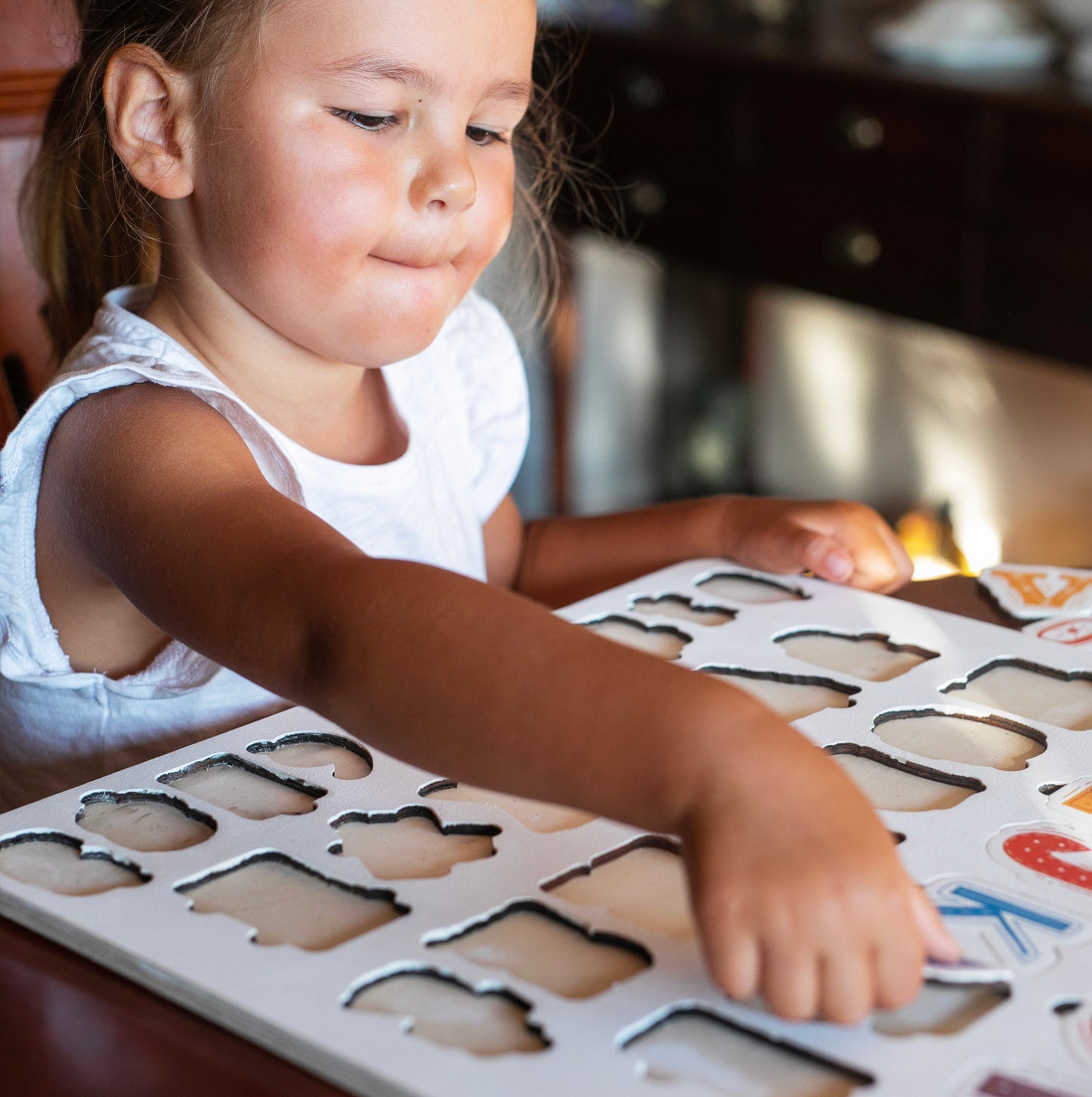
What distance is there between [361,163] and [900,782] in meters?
0.35

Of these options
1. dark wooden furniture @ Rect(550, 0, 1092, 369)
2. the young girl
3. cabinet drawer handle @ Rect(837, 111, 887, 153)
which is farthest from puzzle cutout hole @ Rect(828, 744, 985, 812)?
cabinet drawer handle @ Rect(837, 111, 887, 153)

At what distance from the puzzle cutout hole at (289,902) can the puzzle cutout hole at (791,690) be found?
0.65 feet

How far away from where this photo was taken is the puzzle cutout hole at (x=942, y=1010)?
1.20ft

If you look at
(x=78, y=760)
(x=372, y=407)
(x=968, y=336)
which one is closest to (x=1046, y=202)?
(x=968, y=336)

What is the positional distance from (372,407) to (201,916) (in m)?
0.52

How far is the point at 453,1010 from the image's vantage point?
14.7 inches

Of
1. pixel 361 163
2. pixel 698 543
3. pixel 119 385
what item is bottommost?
pixel 698 543

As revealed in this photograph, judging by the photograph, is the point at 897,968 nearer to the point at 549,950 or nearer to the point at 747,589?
the point at 549,950

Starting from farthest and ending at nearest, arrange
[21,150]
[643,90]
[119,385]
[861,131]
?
1. [643,90]
2. [861,131]
3. [21,150]
4. [119,385]

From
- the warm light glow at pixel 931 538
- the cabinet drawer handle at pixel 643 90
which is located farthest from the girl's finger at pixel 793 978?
the cabinet drawer handle at pixel 643 90

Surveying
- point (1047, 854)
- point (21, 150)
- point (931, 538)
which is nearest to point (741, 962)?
point (1047, 854)

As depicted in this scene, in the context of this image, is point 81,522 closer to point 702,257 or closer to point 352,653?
point 352,653

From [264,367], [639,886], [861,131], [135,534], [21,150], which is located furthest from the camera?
[861,131]

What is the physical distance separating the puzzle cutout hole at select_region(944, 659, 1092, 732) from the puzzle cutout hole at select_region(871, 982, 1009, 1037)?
0.19 m
